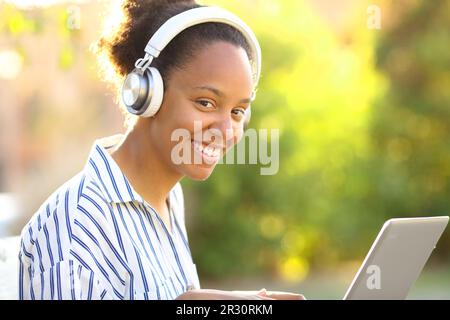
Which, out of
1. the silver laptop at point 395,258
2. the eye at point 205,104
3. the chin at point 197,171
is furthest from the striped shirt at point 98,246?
the silver laptop at point 395,258

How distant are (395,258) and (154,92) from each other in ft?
1.97

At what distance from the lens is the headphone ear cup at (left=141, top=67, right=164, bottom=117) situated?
5.64ft

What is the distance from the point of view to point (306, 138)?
296 inches

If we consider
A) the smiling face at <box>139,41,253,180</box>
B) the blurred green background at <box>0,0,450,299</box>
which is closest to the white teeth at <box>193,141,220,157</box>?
the smiling face at <box>139,41,253,180</box>

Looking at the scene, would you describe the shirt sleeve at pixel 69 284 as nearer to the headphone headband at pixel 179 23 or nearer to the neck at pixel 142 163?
the neck at pixel 142 163

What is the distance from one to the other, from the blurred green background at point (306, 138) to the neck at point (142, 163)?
454 centimetres

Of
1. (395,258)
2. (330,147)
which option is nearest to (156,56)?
(395,258)

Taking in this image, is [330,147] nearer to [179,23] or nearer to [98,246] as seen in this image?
[179,23]

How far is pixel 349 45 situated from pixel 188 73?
7.85m

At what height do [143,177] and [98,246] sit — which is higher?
[143,177]

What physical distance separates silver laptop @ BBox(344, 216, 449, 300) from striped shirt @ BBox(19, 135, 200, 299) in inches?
16.8

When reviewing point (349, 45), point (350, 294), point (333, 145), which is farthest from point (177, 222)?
point (349, 45)

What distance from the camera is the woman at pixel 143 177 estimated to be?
1563 mm
